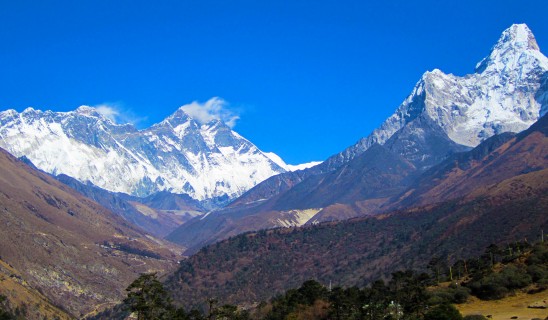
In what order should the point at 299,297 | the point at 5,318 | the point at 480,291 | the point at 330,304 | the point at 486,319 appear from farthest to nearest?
the point at 299,297, the point at 330,304, the point at 5,318, the point at 480,291, the point at 486,319

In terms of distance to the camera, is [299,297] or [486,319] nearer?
[486,319]


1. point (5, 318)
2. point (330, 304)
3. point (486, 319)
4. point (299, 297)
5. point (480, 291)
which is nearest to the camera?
point (486, 319)

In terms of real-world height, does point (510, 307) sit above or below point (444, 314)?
below

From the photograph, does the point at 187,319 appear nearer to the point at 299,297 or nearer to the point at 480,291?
the point at 299,297

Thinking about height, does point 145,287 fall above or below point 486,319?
above

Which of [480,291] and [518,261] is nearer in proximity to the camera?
[480,291]

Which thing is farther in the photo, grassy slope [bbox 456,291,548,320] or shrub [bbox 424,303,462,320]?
grassy slope [bbox 456,291,548,320]

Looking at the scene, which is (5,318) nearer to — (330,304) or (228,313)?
(228,313)

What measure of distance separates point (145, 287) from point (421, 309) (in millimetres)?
47701

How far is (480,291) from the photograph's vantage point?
123250 millimetres

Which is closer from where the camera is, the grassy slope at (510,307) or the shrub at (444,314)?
the shrub at (444,314)

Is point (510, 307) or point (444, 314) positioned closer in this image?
point (444, 314)

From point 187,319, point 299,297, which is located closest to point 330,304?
point 299,297

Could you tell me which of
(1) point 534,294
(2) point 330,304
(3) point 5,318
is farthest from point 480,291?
(3) point 5,318
